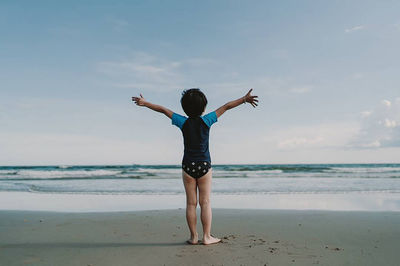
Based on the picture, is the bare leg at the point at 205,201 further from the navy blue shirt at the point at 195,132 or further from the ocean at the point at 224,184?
the ocean at the point at 224,184

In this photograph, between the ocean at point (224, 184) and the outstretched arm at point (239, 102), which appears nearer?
the outstretched arm at point (239, 102)

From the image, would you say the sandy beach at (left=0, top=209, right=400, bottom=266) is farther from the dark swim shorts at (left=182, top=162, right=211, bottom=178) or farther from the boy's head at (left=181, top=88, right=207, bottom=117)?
the boy's head at (left=181, top=88, right=207, bottom=117)

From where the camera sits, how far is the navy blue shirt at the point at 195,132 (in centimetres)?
414

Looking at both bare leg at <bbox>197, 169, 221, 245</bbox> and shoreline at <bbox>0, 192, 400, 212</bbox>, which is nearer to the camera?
bare leg at <bbox>197, 169, 221, 245</bbox>

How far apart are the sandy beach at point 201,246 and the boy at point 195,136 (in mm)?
547

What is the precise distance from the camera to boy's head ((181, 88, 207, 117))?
13.5ft

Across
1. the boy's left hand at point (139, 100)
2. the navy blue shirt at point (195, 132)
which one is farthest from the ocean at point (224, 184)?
the boy's left hand at point (139, 100)

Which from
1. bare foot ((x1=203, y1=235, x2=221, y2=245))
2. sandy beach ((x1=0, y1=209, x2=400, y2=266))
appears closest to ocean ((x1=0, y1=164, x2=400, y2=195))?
sandy beach ((x1=0, y1=209, x2=400, y2=266))

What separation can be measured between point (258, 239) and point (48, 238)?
8.99 feet

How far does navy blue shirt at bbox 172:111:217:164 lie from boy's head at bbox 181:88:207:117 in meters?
0.08

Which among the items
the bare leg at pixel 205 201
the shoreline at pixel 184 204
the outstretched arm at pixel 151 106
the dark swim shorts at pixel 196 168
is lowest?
the shoreline at pixel 184 204

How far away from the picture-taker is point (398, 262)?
3508 mm

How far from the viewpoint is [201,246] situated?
408 centimetres

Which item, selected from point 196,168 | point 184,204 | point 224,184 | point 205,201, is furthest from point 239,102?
point 224,184
